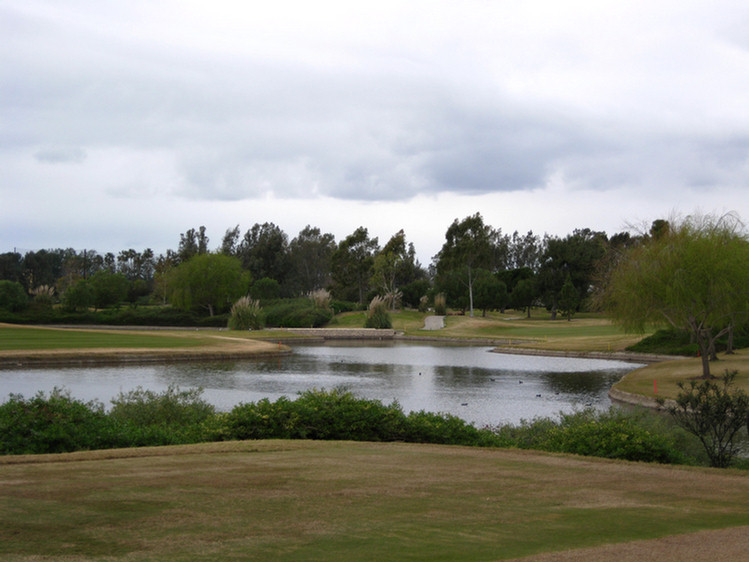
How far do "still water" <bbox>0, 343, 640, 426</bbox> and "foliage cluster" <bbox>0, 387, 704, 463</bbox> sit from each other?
19.0 ft

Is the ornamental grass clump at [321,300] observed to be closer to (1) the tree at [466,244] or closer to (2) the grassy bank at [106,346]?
(1) the tree at [466,244]

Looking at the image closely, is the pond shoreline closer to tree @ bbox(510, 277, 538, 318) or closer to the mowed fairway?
tree @ bbox(510, 277, 538, 318)

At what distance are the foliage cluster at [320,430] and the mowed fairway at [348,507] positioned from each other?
1.31 meters

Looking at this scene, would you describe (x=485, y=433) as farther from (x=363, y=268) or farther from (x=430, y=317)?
(x=363, y=268)

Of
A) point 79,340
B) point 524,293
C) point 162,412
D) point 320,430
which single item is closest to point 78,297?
point 79,340

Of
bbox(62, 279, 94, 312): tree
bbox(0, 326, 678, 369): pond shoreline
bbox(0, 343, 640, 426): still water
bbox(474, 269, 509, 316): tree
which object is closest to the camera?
bbox(0, 343, 640, 426): still water

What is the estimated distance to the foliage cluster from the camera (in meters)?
11.9

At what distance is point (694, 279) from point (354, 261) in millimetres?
80153

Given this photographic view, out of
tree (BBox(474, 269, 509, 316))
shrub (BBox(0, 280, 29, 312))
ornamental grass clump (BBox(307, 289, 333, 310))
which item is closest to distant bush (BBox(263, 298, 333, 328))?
ornamental grass clump (BBox(307, 289, 333, 310))

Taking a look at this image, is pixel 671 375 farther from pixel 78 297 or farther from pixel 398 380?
pixel 78 297

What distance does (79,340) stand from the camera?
4959cm

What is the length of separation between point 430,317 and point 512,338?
16631 mm

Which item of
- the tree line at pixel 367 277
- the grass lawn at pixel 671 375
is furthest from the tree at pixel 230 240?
the grass lawn at pixel 671 375

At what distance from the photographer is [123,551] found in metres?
5.79
